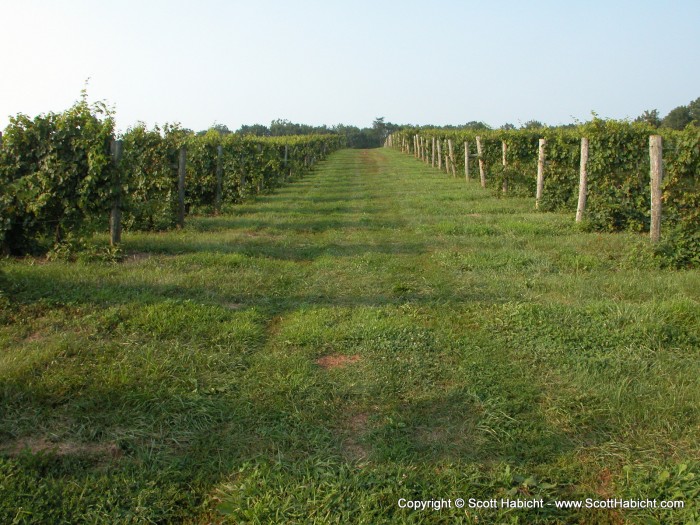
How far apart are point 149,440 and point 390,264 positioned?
565cm

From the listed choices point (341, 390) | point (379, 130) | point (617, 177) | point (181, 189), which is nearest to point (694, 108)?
point (617, 177)

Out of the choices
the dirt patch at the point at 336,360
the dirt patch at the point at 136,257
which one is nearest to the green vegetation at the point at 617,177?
the dirt patch at the point at 336,360

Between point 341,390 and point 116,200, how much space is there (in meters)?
6.28

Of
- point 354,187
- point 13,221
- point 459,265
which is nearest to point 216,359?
point 459,265

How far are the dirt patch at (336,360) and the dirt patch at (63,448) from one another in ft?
6.31

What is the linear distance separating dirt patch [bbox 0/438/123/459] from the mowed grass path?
0.02 m

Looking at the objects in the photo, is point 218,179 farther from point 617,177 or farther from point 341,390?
point 341,390

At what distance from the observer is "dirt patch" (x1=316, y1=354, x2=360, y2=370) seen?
523cm

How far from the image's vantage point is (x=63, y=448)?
12.7ft

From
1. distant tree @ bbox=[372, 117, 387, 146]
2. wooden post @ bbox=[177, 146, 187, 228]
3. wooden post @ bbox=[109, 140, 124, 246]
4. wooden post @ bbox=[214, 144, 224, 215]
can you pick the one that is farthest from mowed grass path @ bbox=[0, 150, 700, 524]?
distant tree @ bbox=[372, 117, 387, 146]

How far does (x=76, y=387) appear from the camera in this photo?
4.62 m

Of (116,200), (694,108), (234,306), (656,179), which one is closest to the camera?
(234,306)

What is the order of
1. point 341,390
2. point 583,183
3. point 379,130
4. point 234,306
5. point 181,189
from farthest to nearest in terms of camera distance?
1. point 379,130
2. point 583,183
3. point 181,189
4. point 234,306
5. point 341,390

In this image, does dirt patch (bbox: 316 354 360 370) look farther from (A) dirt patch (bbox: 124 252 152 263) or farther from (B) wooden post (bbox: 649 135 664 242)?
(B) wooden post (bbox: 649 135 664 242)
